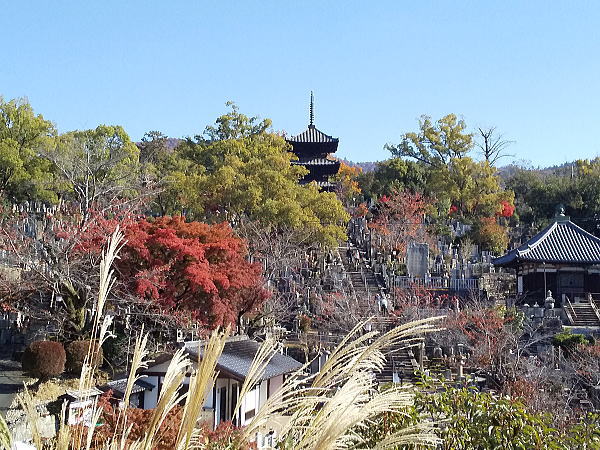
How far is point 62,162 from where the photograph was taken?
16.5 m

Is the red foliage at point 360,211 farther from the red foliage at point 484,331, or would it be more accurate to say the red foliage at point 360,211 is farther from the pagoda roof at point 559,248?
the red foliage at point 484,331

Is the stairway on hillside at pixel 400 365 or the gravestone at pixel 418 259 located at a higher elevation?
the gravestone at pixel 418 259

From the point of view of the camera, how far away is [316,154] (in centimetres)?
3161

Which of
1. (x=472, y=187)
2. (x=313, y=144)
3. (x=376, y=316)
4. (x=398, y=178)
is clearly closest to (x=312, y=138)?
(x=313, y=144)

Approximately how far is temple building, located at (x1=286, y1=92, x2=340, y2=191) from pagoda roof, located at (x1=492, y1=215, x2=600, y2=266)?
1248cm

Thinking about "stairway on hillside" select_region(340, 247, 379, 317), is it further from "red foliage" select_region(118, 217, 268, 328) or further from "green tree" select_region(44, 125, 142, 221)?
"green tree" select_region(44, 125, 142, 221)

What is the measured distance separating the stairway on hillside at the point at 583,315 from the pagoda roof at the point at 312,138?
627 inches

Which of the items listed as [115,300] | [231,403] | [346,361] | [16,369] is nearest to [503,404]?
[346,361]

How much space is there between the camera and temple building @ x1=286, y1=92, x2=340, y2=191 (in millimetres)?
30797

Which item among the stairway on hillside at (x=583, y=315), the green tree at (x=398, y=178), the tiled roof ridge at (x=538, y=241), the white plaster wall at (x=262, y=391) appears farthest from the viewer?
the green tree at (x=398, y=178)

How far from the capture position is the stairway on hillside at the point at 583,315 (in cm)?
1633

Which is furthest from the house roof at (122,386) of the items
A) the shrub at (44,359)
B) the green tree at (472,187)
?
the green tree at (472,187)

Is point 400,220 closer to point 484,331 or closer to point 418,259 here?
point 418,259

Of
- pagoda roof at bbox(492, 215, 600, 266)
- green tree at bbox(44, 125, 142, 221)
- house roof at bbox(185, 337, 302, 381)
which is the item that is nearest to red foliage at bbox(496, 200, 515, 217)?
pagoda roof at bbox(492, 215, 600, 266)
